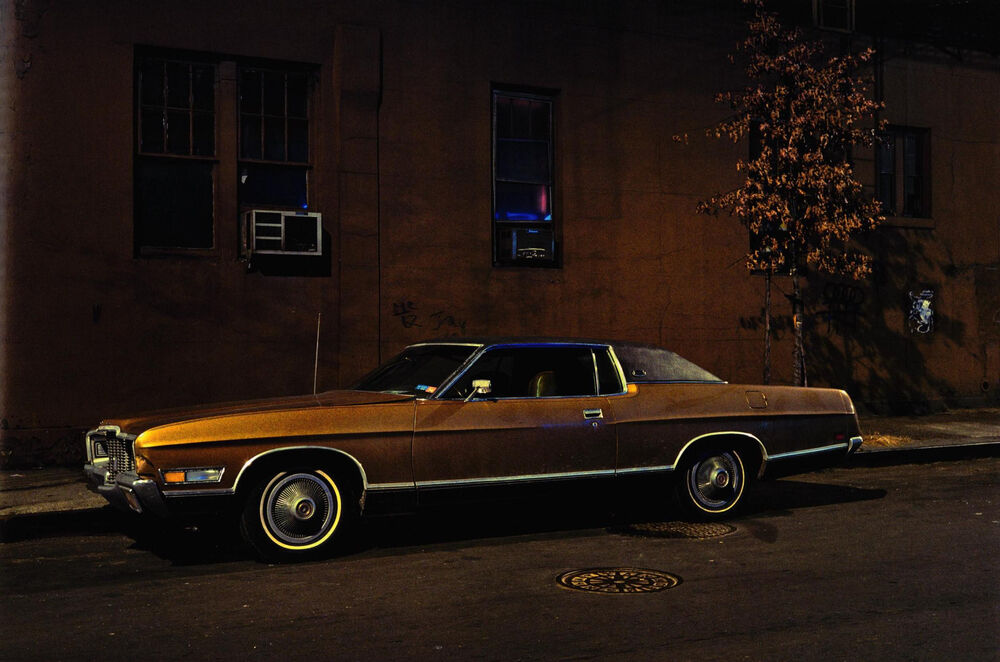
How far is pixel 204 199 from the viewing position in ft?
38.6

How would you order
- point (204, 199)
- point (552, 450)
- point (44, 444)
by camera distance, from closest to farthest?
point (552, 450)
point (44, 444)
point (204, 199)

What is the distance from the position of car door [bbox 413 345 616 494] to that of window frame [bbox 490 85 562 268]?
18.8ft

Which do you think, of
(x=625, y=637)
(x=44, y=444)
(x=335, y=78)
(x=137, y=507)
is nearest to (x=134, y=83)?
(x=335, y=78)

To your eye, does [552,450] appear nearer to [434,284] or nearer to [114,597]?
[114,597]

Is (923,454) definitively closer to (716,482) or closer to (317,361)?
(716,482)

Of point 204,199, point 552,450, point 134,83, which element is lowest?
point 552,450

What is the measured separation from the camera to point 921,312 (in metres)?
16.3

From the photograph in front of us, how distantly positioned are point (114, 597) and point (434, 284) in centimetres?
744

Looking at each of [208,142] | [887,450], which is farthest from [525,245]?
[887,450]

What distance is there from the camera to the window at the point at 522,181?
528 inches

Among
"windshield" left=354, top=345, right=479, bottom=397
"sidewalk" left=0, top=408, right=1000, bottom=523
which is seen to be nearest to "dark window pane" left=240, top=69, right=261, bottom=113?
"sidewalk" left=0, top=408, right=1000, bottom=523

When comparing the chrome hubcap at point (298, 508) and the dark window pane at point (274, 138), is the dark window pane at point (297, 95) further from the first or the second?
the chrome hubcap at point (298, 508)

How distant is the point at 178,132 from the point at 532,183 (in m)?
4.59

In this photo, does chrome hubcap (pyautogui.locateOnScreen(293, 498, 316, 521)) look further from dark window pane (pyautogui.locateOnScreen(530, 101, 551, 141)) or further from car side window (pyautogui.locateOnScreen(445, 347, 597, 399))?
dark window pane (pyautogui.locateOnScreen(530, 101, 551, 141))
